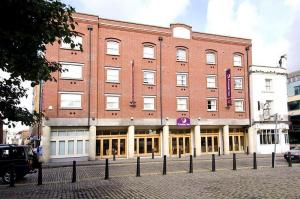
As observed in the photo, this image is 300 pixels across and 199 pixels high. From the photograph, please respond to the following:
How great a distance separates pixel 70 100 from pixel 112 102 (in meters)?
4.26

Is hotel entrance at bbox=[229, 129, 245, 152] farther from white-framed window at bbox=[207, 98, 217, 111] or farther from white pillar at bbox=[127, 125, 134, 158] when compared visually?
white pillar at bbox=[127, 125, 134, 158]

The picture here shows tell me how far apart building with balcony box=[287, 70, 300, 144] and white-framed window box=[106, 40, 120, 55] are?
141 ft

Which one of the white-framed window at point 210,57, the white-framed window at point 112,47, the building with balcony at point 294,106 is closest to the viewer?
the white-framed window at point 112,47

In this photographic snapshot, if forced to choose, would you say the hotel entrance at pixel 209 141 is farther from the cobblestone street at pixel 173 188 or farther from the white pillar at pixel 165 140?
the cobblestone street at pixel 173 188

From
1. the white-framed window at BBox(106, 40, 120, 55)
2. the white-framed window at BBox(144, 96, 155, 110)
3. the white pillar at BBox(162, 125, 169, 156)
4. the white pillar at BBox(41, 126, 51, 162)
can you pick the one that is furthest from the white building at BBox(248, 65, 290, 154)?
the white pillar at BBox(41, 126, 51, 162)

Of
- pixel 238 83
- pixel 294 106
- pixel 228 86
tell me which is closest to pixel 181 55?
pixel 228 86

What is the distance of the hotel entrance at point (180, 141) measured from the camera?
35.7 metres

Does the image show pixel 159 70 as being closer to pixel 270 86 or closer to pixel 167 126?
pixel 167 126

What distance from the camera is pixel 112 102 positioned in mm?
32750

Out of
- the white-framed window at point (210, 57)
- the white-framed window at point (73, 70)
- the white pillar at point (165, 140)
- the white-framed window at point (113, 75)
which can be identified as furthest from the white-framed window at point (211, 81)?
the white-framed window at point (73, 70)

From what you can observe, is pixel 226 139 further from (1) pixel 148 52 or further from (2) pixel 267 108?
(1) pixel 148 52

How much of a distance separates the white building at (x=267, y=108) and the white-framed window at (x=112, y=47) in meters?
17.0

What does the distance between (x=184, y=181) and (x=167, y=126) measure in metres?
20.9

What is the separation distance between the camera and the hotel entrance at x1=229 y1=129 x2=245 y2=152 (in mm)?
38719
